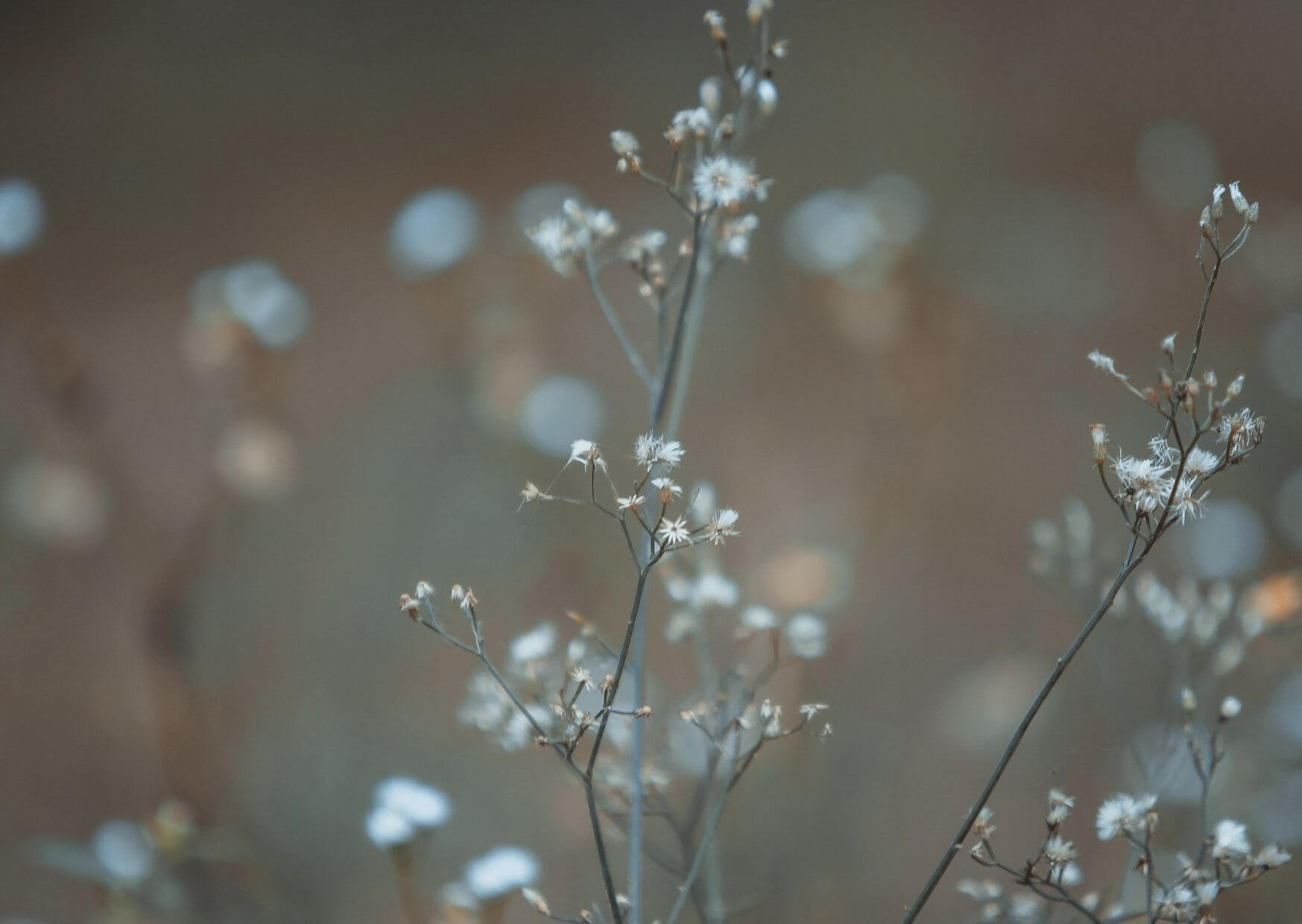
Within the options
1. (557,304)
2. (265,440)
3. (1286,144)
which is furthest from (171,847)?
(1286,144)

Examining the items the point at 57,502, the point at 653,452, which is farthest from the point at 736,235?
the point at 57,502

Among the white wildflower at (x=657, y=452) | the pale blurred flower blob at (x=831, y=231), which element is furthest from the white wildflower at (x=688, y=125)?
the pale blurred flower blob at (x=831, y=231)

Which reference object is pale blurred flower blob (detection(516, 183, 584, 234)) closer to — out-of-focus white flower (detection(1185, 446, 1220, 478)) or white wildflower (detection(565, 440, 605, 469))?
white wildflower (detection(565, 440, 605, 469))

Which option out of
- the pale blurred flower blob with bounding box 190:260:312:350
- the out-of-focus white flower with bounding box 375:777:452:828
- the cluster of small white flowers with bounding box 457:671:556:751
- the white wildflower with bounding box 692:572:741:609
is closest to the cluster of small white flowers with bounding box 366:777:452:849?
the out-of-focus white flower with bounding box 375:777:452:828

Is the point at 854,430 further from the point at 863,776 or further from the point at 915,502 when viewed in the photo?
the point at 863,776

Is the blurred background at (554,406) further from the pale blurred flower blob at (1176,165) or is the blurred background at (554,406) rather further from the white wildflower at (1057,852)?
the white wildflower at (1057,852)

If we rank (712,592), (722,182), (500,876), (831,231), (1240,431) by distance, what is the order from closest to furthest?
(1240,431)
(722,182)
(712,592)
(500,876)
(831,231)

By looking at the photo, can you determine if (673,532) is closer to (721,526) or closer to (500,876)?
(721,526)
